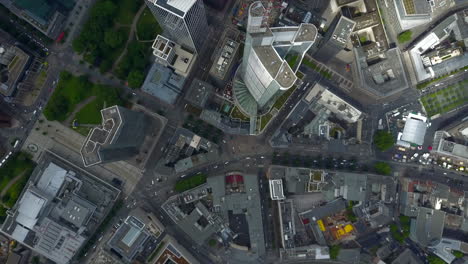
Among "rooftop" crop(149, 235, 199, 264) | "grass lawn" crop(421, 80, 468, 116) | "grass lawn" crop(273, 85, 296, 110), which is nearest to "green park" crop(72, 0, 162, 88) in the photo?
"grass lawn" crop(273, 85, 296, 110)

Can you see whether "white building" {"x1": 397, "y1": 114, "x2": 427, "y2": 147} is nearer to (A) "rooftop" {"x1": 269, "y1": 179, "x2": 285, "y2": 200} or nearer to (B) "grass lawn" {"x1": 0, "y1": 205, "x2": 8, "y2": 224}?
(A) "rooftop" {"x1": 269, "y1": 179, "x2": 285, "y2": 200}

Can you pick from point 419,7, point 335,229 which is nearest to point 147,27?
point 419,7

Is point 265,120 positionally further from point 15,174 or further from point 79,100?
point 15,174

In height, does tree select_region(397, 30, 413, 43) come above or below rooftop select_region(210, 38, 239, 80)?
above

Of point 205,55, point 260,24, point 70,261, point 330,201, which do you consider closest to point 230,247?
point 330,201

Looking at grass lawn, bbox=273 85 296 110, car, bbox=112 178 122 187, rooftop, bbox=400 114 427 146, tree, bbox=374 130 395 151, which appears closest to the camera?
tree, bbox=374 130 395 151
